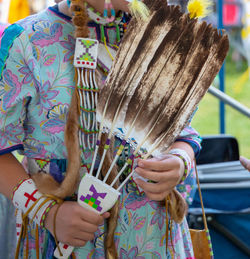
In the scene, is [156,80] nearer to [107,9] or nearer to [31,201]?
[107,9]

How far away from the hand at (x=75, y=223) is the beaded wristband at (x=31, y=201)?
2cm

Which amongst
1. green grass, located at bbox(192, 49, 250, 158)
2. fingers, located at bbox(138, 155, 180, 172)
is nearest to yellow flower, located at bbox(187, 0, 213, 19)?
fingers, located at bbox(138, 155, 180, 172)

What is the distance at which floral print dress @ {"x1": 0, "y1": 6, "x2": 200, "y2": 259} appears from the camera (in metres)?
1.00

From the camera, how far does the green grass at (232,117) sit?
5.39 metres

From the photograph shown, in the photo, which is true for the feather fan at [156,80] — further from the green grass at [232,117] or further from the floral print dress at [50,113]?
the green grass at [232,117]

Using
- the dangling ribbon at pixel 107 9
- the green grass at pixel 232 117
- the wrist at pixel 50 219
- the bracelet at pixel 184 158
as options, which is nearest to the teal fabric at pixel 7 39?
the dangling ribbon at pixel 107 9

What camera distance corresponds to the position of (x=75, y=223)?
37.7 inches

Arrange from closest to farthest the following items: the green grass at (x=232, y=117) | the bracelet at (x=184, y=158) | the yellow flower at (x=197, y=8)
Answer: the yellow flower at (x=197, y=8) → the bracelet at (x=184, y=158) → the green grass at (x=232, y=117)

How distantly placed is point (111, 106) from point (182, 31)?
0.78 feet

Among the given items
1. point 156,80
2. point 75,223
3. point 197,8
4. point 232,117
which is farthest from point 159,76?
point 232,117

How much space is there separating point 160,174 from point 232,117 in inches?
215

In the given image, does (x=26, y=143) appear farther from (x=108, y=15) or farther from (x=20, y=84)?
(x=108, y=15)

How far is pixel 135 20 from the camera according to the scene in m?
0.95

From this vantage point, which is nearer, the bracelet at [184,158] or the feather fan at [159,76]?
the feather fan at [159,76]
